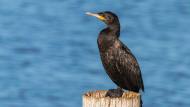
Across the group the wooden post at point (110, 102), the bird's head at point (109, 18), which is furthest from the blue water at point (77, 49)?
the wooden post at point (110, 102)

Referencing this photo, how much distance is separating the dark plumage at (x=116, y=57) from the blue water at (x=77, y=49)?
25.0ft

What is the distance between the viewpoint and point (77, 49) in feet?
78.6

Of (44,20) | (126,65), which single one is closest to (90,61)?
(44,20)

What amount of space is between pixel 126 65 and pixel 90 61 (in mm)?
12070

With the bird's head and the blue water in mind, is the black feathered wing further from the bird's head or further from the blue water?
the blue water

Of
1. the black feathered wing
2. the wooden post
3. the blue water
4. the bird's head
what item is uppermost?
the blue water

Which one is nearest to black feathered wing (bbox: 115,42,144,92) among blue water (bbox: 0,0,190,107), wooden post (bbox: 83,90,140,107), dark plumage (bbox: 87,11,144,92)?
dark plumage (bbox: 87,11,144,92)

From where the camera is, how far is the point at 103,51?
1003cm

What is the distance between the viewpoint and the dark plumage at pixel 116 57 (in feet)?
32.6

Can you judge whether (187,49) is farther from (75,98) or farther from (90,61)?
(75,98)

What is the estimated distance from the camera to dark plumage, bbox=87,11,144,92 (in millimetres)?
9930

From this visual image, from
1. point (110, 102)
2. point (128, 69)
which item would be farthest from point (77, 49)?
point (110, 102)

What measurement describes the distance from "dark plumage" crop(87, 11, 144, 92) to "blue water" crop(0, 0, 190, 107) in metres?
7.63

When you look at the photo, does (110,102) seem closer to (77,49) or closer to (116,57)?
(116,57)
